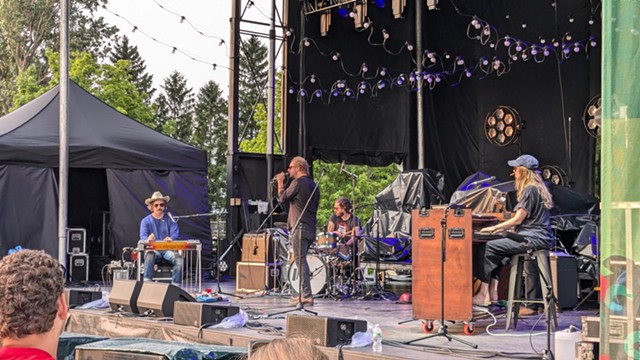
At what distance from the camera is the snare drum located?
1201cm

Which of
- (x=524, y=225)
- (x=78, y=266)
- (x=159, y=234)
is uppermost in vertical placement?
(x=524, y=225)

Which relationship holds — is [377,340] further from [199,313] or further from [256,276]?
[256,276]

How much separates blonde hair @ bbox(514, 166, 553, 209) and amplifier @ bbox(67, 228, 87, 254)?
894 centimetres

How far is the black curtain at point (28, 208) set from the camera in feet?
46.4

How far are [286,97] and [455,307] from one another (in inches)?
410

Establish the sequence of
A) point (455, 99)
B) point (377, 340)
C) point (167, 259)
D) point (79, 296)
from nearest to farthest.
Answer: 1. point (377, 340)
2. point (79, 296)
3. point (167, 259)
4. point (455, 99)

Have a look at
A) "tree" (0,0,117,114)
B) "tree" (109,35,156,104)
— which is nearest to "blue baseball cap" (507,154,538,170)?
"tree" (0,0,117,114)

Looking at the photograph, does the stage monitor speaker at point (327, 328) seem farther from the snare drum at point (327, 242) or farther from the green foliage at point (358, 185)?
the green foliage at point (358, 185)

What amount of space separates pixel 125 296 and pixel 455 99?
1219 centimetres

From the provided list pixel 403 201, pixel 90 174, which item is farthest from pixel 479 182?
pixel 90 174

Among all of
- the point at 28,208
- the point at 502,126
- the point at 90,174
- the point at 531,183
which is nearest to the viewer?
the point at 531,183

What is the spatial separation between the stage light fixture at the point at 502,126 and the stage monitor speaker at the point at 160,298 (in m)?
11.8

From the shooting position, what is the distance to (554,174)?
17922mm

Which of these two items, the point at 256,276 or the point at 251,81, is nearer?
the point at 256,276
